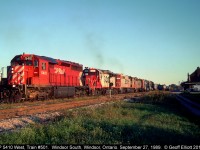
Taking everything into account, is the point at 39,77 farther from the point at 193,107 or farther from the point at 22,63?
the point at 193,107

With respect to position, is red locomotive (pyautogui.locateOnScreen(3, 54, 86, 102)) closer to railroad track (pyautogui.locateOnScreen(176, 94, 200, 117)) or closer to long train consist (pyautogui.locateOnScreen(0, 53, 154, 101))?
long train consist (pyautogui.locateOnScreen(0, 53, 154, 101))

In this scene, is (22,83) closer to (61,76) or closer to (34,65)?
(34,65)

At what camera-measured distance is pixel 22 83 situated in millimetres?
20203

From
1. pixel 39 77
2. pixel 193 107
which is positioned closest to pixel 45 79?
pixel 39 77

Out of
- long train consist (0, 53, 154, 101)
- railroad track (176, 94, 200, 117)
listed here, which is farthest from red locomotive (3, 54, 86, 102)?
railroad track (176, 94, 200, 117)

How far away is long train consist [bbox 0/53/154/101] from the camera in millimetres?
20141

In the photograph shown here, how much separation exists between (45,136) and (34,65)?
14.6 m

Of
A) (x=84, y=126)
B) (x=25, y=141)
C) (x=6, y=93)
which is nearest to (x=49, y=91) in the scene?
(x=6, y=93)

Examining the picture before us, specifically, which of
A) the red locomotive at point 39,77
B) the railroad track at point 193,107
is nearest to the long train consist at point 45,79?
the red locomotive at point 39,77

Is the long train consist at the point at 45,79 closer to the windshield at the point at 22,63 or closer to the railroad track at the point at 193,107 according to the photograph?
the windshield at the point at 22,63

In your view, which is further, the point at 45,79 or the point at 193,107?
the point at 45,79

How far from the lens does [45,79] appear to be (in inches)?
907

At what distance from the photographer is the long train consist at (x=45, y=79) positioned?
66.1 feet

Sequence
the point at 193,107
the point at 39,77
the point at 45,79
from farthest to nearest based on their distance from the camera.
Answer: the point at 45,79, the point at 39,77, the point at 193,107
